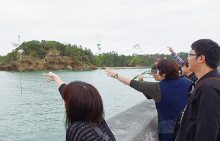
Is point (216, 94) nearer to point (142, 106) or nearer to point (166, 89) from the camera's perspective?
point (166, 89)

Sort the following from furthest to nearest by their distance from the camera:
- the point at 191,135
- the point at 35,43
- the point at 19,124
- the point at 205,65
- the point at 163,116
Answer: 1. the point at 35,43
2. the point at 19,124
3. the point at 163,116
4. the point at 205,65
5. the point at 191,135

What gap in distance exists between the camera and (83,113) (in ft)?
4.58

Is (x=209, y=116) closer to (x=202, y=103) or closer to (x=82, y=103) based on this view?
(x=202, y=103)

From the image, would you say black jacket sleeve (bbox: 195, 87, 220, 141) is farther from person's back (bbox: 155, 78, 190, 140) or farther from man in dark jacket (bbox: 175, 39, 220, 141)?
person's back (bbox: 155, 78, 190, 140)

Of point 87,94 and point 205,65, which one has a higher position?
point 205,65

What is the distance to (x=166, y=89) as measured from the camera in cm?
235

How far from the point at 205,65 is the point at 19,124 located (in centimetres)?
836

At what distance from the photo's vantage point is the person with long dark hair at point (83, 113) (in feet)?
4.41

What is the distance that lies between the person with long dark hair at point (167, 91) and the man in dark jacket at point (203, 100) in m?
0.72

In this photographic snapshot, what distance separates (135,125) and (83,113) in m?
1.84

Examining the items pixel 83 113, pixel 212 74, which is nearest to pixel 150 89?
pixel 212 74

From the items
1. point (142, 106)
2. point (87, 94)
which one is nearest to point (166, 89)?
point (87, 94)

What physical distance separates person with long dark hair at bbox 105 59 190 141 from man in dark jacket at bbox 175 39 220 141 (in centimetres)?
72

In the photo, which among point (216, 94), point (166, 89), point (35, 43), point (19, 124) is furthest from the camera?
point (35, 43)
